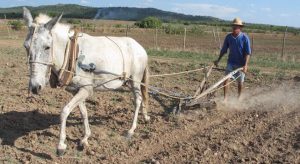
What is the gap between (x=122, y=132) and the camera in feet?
26.3

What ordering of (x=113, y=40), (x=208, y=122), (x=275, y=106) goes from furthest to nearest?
(x=275, y=106)
(x=208, y=122)
(x=113, y=40)

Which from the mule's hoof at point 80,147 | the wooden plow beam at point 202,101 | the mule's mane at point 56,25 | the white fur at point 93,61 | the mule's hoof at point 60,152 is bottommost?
the mule's hoof at point 80,147

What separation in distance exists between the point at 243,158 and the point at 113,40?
2847mm

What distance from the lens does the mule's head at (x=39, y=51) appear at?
5953mm

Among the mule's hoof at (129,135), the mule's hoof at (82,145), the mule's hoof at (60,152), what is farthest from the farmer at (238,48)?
the mule's hoof at (60,152)

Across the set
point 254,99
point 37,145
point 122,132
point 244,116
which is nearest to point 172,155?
point 122,132

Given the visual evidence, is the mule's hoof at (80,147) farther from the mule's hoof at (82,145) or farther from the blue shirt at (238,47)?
the blue shirt at (238,47)

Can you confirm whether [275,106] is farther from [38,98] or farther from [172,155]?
[38,98]

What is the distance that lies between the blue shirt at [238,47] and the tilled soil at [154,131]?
98 cm

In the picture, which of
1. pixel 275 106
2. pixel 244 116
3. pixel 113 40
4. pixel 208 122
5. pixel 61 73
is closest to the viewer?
pixel 61 73

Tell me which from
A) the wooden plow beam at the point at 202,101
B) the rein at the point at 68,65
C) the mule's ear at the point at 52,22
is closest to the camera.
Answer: the mule's ear at the point at 52,22

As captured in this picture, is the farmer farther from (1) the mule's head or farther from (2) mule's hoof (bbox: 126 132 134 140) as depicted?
(1) the mule's head

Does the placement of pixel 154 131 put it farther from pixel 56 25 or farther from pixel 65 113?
pixel 56 25

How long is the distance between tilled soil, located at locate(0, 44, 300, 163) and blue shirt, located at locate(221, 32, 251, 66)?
984 millimetres
